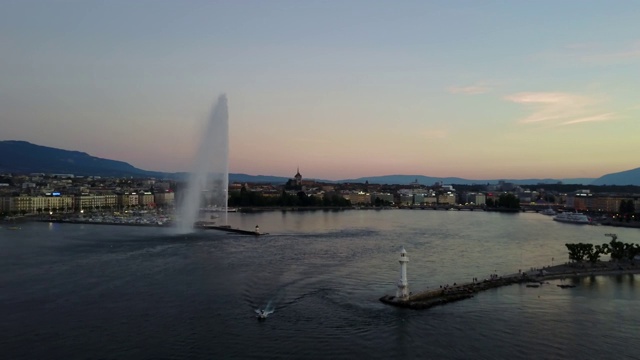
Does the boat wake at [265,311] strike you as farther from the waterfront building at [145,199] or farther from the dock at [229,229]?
the waterfront building at [145,199]

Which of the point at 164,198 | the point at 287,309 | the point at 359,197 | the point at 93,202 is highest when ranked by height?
the point at 164,198

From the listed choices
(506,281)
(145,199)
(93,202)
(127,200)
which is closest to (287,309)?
(506,281)

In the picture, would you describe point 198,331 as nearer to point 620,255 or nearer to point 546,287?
point 546,287

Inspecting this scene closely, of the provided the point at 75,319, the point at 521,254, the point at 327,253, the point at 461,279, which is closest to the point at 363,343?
the point at 75,319

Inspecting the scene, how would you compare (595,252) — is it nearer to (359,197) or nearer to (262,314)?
(262,314)

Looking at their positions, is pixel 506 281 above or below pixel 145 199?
below

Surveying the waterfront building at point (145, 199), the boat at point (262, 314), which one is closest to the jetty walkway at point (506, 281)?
the boat at point (262, 314)

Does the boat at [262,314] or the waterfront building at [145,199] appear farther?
the waterfront building at [145,199]
